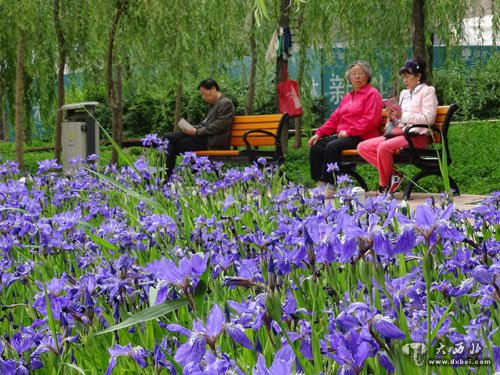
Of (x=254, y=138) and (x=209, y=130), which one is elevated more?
(x=209, y=130)

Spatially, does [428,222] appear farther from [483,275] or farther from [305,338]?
[305,338]

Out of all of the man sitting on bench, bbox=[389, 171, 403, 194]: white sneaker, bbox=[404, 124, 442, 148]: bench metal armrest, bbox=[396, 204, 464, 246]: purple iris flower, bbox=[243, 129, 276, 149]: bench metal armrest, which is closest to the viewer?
bbox=[396, 204, 464, 246]: purple iris flower

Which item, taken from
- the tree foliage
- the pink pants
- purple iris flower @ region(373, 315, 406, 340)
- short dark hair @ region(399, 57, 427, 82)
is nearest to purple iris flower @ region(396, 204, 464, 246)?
purple iris flower @ region(373, 315, 406, 340)

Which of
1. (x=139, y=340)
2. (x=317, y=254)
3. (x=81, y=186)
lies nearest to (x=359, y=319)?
(x=317, y=254)

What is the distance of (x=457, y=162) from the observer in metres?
11.8

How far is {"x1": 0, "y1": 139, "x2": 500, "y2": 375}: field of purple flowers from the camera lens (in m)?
1.57

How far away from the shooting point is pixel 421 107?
322 inches

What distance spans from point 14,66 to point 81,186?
1016 cm

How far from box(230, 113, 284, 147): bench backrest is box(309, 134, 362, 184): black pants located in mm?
1128

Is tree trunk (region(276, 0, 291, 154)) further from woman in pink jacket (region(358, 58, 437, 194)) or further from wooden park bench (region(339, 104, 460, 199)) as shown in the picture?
woman in pink jacket (region(358, 58, 437, 194))

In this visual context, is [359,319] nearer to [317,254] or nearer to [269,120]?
[317,254]

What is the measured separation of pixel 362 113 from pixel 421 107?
0.72 m

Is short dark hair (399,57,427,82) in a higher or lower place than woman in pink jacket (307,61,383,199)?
higher

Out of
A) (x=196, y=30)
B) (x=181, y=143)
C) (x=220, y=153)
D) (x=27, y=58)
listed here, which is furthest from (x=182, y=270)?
(x=27, y=58)
